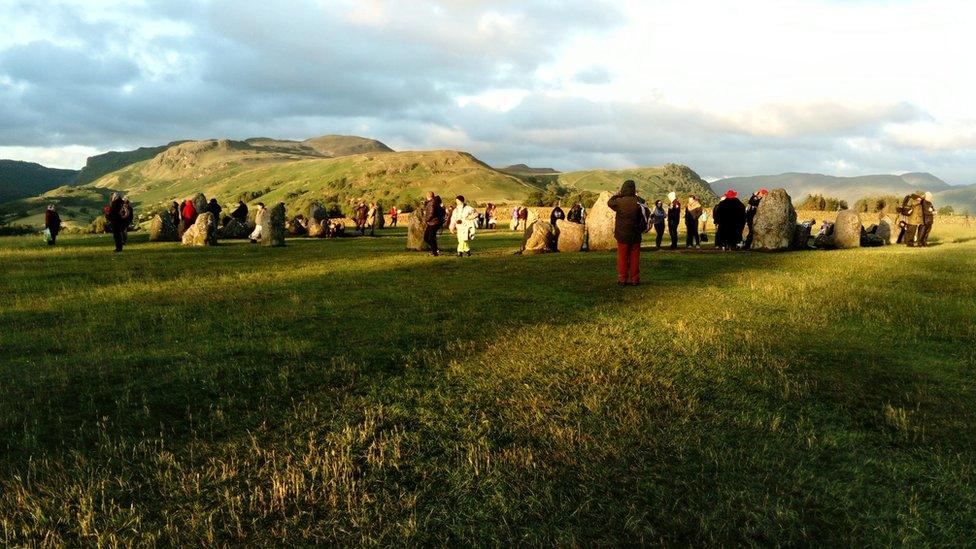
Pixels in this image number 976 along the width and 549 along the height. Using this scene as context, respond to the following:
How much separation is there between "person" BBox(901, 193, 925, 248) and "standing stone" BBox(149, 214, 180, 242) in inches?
1486

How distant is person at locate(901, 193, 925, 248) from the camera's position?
25.6 m

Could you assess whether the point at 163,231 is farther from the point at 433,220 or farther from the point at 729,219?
the point at 729,219

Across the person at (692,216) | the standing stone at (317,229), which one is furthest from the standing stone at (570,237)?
the standing stone at (317,229)

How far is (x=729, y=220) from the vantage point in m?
24.2

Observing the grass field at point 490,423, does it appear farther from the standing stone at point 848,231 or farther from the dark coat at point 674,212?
the standing stone at point 848,231

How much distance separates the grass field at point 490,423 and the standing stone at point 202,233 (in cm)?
1778

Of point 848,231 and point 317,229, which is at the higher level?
point 317,229

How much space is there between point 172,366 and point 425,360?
10.4ft

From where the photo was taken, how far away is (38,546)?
138 inches

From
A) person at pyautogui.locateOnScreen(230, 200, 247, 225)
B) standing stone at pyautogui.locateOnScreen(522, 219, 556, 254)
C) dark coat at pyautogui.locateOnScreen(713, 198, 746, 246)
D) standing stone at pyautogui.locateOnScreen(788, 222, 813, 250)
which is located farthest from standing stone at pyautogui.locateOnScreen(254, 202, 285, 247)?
standing stone at pyautogui.locateOnScreen(788, 222, 813, 250)

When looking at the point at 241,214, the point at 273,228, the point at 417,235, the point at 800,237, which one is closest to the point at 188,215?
the point at 241,214

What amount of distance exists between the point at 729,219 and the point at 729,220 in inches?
2.1

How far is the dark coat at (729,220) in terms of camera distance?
23891mm

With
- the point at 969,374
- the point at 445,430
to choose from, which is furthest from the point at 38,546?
the point at 969,374
